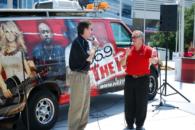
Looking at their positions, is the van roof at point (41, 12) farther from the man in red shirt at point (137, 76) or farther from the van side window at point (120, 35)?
the man in red shirt at point (137, 76)

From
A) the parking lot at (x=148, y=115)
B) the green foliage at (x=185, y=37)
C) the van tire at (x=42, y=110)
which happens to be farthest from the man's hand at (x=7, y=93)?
the green foliage at (x=185, y=37)

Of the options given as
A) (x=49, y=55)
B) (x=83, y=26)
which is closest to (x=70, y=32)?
(x=49, y=55)

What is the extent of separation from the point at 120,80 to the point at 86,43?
349 centimetres

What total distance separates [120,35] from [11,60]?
3650mm

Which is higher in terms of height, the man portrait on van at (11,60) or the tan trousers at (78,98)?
the man portrait on van at (11,60)

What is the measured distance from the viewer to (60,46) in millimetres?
8570

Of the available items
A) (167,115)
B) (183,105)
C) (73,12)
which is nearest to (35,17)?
(73,12)

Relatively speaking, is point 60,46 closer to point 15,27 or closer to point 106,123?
point 15,27

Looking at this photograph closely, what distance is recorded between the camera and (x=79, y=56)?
7.02 metres

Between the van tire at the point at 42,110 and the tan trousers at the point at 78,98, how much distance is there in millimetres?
993

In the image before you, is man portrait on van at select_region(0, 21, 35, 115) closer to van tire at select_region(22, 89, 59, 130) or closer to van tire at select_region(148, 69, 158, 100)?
van tire at select_region(22, 89, 59, 130)

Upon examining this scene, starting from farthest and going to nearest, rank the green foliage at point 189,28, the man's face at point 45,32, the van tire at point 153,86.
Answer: the green foliage at point 189,28 < the van tire at point 153,86 < the man's face at point 45,32

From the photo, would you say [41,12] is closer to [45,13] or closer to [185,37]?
[45,13]

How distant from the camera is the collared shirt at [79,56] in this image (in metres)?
7.03
